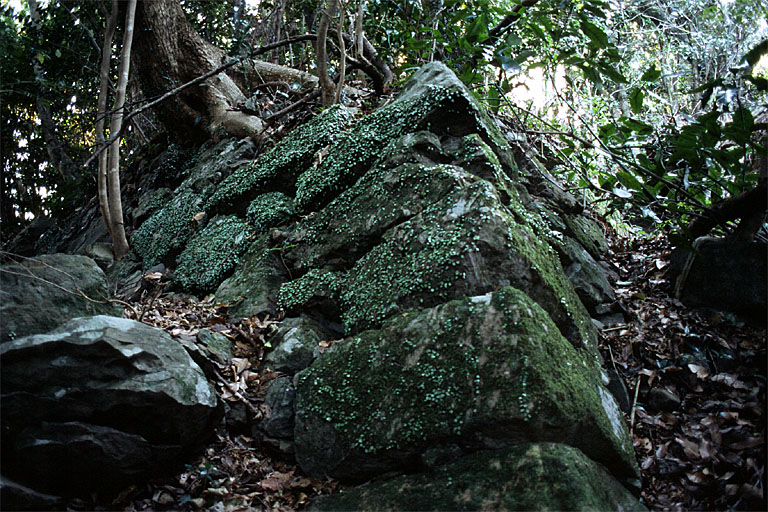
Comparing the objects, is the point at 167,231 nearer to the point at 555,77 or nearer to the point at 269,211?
the point at 269,211

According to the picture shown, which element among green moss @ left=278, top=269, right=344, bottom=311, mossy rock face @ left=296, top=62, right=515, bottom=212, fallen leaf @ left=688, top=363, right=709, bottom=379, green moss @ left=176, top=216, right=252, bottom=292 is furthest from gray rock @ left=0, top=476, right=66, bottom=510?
fallen leaf @ left=688, top=363, right=709, bottom=379

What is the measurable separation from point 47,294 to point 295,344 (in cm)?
176

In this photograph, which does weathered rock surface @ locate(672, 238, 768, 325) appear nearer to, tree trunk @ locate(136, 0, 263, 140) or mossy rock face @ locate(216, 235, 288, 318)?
mossy rock face @ locate(216, 235, 288, 318)

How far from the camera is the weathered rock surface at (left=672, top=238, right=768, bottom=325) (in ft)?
12.1

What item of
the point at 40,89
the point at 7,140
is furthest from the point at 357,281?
the point at 7,140

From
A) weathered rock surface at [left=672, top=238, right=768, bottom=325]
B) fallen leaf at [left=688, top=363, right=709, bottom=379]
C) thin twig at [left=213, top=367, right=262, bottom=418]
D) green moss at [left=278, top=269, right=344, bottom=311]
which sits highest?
green moss at [left=278, top=269, right=344, bottom=311]

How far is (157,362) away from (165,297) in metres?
2.43

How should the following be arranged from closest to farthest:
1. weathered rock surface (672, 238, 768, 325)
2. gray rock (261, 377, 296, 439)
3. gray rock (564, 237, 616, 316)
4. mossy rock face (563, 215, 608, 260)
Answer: gray rock (261, 377, 296, 439) → weathered rock surface (672, 238, 768, 325) → gray rock (564, 237, 616, 316) → mossy rock face (563, 215, 608, 260)

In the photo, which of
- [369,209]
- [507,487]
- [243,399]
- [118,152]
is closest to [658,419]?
[507,487]

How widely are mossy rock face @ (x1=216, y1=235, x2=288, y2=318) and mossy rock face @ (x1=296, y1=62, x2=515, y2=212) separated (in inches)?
25.7

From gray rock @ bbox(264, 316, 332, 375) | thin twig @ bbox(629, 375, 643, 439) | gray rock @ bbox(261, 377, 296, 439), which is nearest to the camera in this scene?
thin twig @ bbox(629, 375, 643, 439)

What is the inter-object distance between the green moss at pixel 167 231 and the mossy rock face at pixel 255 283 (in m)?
1.56

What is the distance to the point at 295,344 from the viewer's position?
12.9 ft

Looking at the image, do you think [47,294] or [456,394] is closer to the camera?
[456,394]
